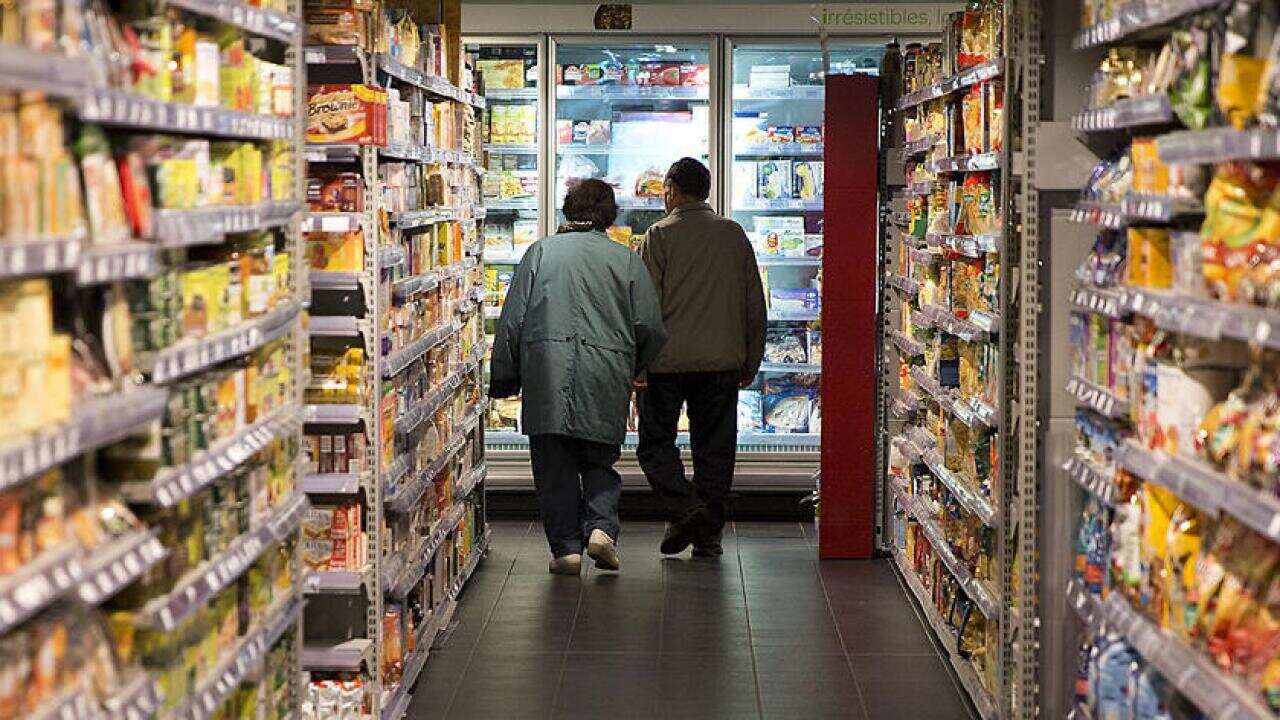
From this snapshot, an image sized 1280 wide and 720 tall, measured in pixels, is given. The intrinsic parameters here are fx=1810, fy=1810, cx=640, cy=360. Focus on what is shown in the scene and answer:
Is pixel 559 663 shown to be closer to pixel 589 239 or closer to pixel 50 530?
pixel 589 239

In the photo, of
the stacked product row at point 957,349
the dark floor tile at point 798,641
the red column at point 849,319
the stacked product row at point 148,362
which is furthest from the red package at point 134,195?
the red column at point 849,319

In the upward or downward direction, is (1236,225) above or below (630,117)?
below

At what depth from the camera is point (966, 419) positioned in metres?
6.21

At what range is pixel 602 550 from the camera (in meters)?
8.57

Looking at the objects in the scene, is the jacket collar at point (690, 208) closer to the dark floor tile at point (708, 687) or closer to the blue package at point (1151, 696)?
the dark floor tile at point (708, 687)

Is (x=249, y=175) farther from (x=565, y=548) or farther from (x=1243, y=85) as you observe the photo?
(x=565, y=548)

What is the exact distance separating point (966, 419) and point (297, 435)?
7.89ft

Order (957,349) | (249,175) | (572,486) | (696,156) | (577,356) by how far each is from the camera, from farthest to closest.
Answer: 1. (696,156)
2. (572,486)
3. (577,356)
4. (957,349)
5. (249,175)

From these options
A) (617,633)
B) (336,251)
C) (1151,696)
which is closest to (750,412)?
(617,633)

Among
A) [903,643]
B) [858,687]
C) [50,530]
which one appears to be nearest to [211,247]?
[50,530]

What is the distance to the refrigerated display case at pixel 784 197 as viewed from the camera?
1042 centimetres

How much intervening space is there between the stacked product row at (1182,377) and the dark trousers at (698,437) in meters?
4.28

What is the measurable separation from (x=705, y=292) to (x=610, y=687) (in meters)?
2.93

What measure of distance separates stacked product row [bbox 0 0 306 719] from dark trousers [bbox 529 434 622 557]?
11.5 ft
